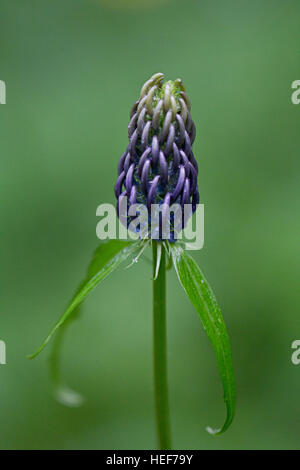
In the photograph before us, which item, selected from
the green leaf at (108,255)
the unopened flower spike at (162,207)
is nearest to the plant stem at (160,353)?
the unopened flower spike at (162,207)

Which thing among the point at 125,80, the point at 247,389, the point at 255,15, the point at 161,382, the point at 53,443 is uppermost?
the point at 255,15

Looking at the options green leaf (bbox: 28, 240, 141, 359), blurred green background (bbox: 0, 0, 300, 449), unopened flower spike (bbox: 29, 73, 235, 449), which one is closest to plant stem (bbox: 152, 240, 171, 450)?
unopened flower spike (bbox: 29, 73, 235, 449)

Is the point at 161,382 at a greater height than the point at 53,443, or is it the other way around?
the point at 161,382

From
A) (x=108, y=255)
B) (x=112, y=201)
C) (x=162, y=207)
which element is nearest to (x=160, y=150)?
(x=162, y=207)

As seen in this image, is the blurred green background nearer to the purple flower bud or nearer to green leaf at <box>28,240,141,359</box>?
green leaf at <box>28,240,141,359</box>

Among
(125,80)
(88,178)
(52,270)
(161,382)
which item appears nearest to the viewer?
(161,382)

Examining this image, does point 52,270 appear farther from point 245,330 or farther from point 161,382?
point 161,382
